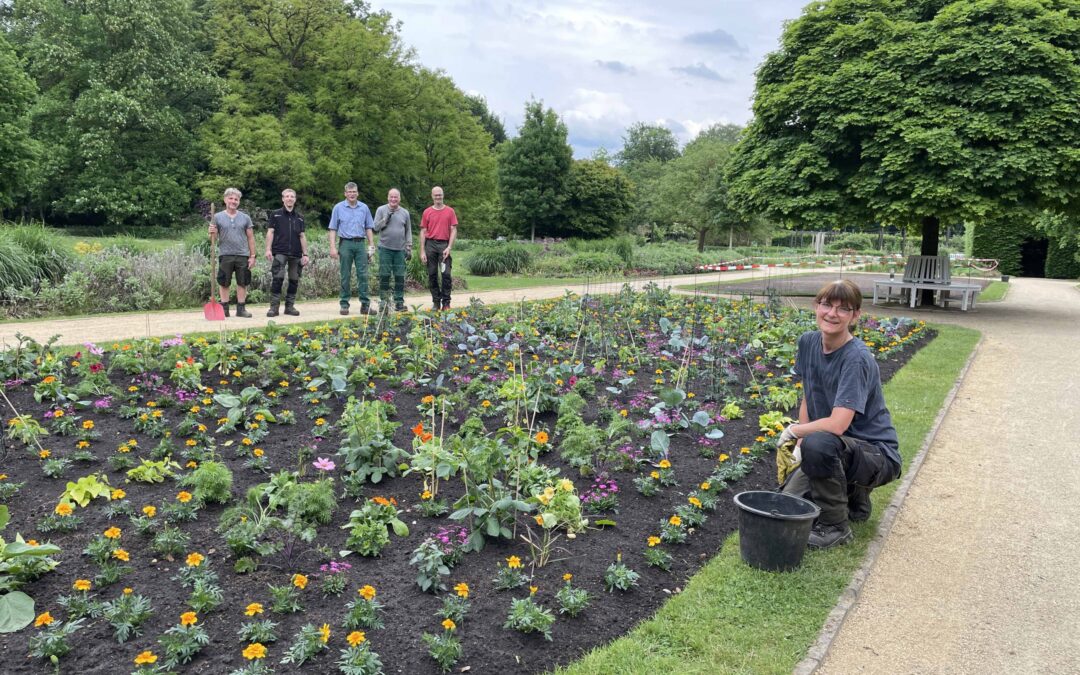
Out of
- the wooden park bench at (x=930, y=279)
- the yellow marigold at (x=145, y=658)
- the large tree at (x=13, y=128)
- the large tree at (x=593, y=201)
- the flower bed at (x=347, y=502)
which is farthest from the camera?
the large tree at (x=593, y=201)

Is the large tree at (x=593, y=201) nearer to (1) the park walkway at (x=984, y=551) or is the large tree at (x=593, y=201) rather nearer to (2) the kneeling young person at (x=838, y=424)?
(1) the park walkway at (x=984, y=551)

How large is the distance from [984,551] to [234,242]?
8407 millimetres

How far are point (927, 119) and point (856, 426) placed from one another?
10.3 m

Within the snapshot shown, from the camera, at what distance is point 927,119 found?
1170 centimetres

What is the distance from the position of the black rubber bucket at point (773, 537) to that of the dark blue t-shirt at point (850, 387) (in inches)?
21.4

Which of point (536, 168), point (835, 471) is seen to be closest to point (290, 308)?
point (835, 471)

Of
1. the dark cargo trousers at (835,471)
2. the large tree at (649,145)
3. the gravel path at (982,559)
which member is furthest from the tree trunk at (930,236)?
the large tree at (649,145)

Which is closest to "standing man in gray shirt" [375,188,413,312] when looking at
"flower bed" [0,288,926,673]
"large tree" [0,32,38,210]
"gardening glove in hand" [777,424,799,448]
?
"flower bed" [0,288,926,673]

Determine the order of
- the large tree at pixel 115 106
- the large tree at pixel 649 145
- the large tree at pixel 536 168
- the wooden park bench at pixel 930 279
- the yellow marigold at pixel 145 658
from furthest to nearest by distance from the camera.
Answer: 1. the large tree at pixel 649 145
2. the large tree at pixel 536 168
3. the large tree at pixel 115 106
4. the wooden park bench at pixel 930 279
5. the yellow marigold at pixel 145 658

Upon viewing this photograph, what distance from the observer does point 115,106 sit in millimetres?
29000

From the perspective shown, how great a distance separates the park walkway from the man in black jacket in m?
1.91

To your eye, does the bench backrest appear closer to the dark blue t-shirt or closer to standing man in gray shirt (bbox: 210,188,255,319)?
the dark blue t-shirt

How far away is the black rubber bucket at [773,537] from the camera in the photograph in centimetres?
315

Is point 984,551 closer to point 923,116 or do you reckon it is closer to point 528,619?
point 528,619
